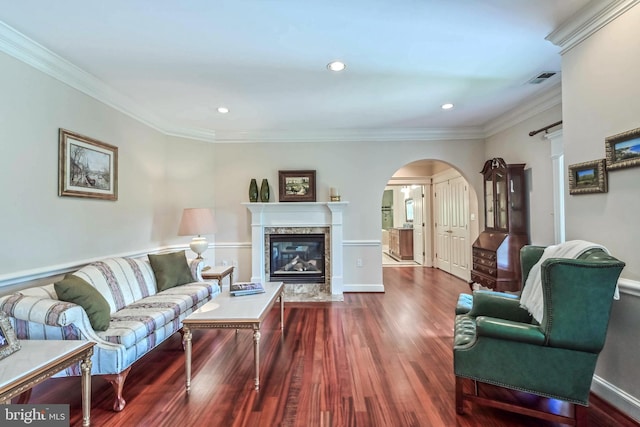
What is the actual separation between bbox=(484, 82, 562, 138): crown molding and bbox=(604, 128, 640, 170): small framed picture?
175 cm

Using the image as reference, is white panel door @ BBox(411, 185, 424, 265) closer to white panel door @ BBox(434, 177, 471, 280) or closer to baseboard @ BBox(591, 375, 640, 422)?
white panel door @ BBox(434, 177, 471, 280)

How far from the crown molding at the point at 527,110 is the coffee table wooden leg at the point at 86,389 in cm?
474

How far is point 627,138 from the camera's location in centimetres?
179

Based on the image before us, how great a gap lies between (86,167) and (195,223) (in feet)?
4.45

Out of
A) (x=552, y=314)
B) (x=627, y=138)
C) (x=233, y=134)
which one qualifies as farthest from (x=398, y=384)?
(x=233, y=134)

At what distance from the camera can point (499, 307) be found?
7.31 feet

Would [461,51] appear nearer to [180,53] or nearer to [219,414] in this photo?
[180,53]

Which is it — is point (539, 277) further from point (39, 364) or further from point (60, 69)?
point (60, 69)

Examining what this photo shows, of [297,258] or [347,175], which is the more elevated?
[347,175]

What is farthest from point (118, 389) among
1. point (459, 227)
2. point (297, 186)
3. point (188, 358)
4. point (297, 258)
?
point (459, 227)

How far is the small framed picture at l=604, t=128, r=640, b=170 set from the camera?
174 centimetres

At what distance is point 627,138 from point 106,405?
3686 millimetres

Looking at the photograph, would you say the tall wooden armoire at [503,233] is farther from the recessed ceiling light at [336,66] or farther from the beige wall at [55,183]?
the beige wall at [55,183]

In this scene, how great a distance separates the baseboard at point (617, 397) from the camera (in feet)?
5.80
